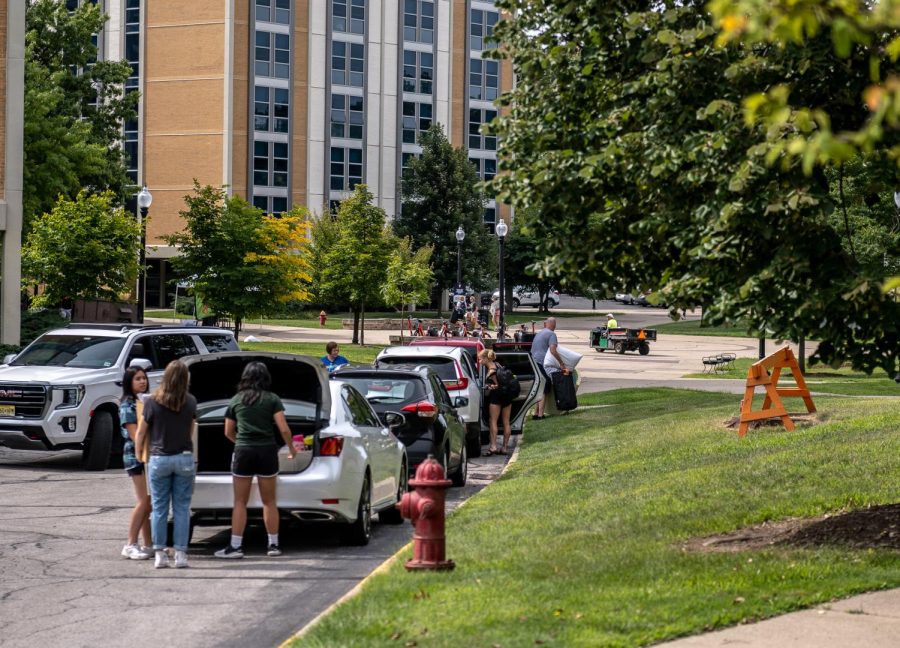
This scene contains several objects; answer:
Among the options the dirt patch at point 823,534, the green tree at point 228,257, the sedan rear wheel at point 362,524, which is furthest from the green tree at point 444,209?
the dirt patch at point 823,534

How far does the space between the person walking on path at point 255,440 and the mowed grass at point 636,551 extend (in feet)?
4.30

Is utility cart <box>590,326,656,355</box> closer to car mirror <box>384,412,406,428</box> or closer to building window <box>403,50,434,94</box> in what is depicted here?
building window <box>403,50,434,94</box>

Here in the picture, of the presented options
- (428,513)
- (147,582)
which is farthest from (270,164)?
(428,513)

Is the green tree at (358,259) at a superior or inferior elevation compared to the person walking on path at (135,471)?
superior

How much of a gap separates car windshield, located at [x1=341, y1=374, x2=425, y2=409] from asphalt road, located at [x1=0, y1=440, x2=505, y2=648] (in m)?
2.62

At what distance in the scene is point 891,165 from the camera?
966 centimetres

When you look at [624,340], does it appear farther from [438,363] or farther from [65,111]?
[438,363]

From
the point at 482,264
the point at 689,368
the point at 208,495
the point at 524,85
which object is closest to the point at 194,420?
the point at 208,495

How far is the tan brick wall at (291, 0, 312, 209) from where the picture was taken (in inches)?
3374

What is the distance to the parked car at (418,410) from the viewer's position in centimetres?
1535

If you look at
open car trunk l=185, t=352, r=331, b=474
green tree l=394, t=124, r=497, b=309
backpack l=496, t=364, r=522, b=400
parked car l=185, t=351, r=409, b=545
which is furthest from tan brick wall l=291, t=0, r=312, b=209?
parked car l=185, t=351, r=409, b=545

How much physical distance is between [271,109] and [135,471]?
249 feet

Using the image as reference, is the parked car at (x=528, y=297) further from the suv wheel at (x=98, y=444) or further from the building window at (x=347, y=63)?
the suv wheel at (x=98, y=444)

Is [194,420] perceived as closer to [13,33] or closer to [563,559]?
[563,559]
